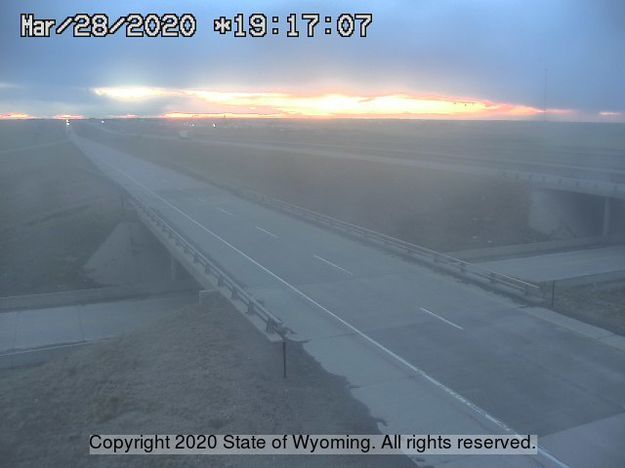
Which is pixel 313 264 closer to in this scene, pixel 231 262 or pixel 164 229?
pixel 231 262

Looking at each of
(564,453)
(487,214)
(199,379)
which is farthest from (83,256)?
(564,453)

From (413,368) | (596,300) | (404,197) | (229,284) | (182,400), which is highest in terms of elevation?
(229,284)

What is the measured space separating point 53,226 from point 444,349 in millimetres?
30352

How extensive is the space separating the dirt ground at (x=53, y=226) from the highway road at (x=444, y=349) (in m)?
10.6

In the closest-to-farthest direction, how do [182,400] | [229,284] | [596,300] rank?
[182,400] < [229,284] < [596,300]

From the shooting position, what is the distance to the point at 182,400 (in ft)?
32.6

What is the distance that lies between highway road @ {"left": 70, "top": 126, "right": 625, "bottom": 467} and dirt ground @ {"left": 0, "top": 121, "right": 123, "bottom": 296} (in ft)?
34.8

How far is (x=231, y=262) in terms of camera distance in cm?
1992

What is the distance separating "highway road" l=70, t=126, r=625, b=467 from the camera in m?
8.85

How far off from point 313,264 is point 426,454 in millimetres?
11420

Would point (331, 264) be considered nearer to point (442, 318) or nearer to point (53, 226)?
point (442, 318)

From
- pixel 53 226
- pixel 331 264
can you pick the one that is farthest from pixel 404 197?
pixel 331 264

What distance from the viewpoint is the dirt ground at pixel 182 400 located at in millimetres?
8742

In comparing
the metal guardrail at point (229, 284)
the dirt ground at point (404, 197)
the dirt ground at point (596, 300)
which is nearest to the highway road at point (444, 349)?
the metal guardrail at point (229, 284)
